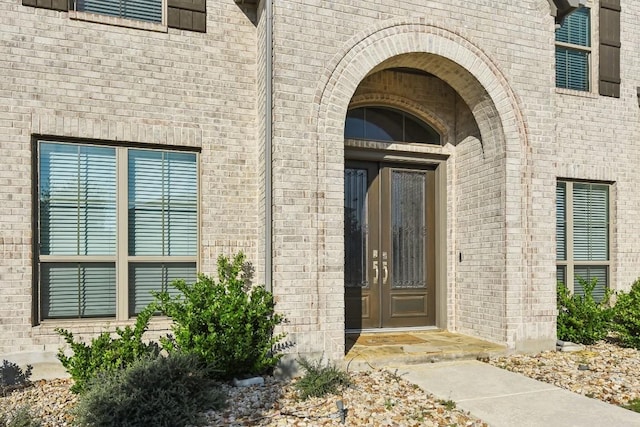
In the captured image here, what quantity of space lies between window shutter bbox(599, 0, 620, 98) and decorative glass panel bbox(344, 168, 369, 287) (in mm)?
4373

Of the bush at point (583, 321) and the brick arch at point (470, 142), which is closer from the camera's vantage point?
the brick arch at point (470, 142)

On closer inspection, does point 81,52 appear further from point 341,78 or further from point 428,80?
point 428,80

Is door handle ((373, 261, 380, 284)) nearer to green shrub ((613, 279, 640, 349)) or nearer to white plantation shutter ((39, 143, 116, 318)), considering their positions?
green shrub ((613, 279, 640, 349))

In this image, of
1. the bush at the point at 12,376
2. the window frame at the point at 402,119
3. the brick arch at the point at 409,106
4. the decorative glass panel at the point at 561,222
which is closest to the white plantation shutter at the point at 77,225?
the bush at the point at 12,376

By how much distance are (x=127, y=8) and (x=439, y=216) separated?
4.99 m

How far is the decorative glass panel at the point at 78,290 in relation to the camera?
528 centimetres

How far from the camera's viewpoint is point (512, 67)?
6.36 metres

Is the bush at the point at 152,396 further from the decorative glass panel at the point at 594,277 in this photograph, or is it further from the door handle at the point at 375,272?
the decorative glass panel at the point at 594,277

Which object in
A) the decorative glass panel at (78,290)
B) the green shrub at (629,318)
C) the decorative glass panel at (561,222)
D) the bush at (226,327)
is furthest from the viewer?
the decorative glass panel at (561,222)

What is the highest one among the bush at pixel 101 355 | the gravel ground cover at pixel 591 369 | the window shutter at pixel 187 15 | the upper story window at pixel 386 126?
the window shutter at pixel 187 15

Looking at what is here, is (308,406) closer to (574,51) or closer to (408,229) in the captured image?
(408,229)

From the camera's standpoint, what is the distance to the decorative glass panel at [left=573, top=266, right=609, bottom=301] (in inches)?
300

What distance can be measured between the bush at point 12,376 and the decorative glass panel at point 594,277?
24.8 ft

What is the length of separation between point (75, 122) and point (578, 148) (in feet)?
23.4
